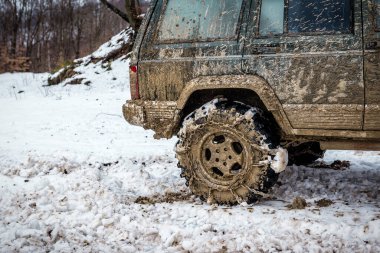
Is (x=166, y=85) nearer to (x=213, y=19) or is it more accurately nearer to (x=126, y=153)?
(x=213, y=19)

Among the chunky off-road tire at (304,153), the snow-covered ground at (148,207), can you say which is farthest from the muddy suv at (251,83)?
the chunky off-road tire at (304,153)

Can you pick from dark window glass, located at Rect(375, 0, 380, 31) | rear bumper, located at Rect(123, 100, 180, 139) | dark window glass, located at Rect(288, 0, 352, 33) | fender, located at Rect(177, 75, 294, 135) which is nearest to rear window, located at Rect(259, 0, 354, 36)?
dark window glass, located at Rect(288, 0, 352, 33)

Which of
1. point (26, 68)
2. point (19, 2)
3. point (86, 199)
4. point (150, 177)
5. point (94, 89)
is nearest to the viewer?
point (86, 199)

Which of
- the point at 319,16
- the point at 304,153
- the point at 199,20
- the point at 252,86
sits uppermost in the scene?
the point at 199,20

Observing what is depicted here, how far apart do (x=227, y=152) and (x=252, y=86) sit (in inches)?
26.3

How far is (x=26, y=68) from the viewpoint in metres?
25.2

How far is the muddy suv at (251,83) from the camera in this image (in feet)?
9.86

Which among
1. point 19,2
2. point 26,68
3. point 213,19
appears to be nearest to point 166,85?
point 213,19

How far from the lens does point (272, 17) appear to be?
10.7ft

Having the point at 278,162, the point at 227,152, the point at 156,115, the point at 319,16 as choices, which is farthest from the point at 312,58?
the point at 156,115

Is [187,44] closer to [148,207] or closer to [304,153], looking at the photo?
[148,207]

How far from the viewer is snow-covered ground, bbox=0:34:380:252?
276cm

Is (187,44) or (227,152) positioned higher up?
(187,44)

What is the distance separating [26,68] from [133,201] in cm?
2455
